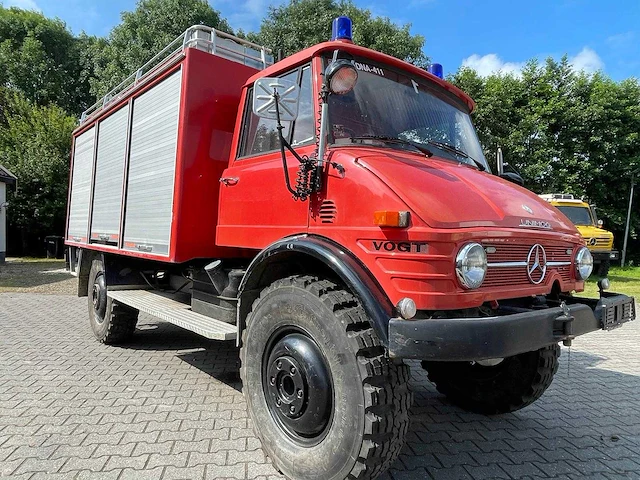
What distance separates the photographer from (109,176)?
5.98 metres

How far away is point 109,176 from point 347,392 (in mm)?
4990

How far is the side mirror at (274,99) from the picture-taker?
108 inches

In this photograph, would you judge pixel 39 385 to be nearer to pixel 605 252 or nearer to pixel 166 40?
pixel 605 252

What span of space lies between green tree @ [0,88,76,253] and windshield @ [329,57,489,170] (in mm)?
22004

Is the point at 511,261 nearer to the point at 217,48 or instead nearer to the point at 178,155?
the point at 178,155

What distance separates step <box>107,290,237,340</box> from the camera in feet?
11.6

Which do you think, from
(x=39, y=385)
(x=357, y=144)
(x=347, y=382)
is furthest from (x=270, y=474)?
(x=39, y=385)

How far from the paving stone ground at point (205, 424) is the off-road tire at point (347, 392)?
19.5 inches

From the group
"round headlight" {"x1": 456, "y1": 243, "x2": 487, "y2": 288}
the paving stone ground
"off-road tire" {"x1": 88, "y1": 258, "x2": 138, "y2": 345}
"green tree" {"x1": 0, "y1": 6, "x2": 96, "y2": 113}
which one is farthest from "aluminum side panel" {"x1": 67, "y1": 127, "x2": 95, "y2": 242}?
"green tree" {"x1": 0, "y1": 6, "x2": 96, "y2": 113}

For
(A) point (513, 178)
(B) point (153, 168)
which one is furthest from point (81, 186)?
(A) point (513, 178)

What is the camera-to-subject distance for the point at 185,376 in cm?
482

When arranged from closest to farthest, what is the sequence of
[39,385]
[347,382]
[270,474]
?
[347,382] → [270,474] → [39,385]

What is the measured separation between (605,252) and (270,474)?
14.4 m

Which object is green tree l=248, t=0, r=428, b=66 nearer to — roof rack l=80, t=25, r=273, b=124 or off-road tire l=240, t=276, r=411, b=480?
roof rack l=80, t=25, r=273, b=124
